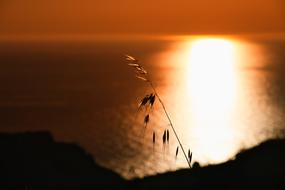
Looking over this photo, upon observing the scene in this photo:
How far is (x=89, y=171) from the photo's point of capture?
69.6ft

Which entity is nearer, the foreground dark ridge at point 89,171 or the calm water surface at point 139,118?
the foreground dark ridge at point 89,171

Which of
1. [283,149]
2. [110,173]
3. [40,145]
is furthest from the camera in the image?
[40,145]

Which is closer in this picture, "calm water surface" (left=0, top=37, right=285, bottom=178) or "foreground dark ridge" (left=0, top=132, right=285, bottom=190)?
"foreground dark ridge" (left=0, top=132, right=285, bottom=190)

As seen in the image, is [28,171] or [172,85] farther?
[172,85]

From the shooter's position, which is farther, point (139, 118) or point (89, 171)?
point (139, 118)

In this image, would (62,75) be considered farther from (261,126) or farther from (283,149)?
(283,149)

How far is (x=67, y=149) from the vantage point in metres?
22.6

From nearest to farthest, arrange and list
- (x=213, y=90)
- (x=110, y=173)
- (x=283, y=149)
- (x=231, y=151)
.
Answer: (x=283, y=149)
(x=110, y=173)
(x=231, y=151)
(x=213, y=90)

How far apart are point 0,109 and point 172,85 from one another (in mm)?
71688

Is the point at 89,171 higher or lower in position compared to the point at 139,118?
lower

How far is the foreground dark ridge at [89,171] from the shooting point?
15.7 metres

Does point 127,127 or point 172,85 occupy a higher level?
point 172,85

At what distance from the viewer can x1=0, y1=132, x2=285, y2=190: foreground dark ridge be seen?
15.7 m

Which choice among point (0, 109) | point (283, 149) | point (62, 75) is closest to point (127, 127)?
point (0, 109)
